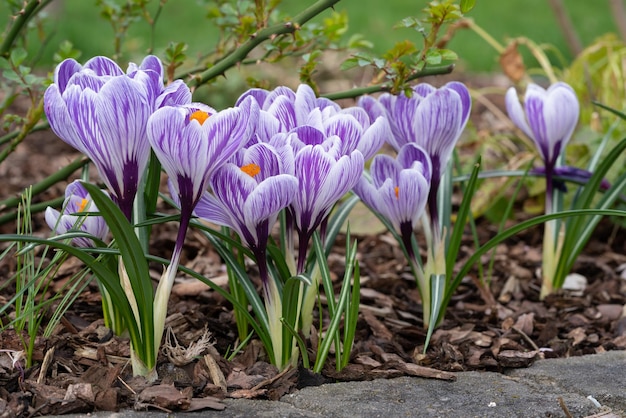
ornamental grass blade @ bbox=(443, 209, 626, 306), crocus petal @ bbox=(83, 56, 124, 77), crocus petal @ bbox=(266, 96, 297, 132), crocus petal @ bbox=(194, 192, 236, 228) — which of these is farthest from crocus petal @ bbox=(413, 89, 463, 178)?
crocus petal @ bbox=(83, 56, 124, 77)

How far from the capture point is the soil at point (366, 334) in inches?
53.1

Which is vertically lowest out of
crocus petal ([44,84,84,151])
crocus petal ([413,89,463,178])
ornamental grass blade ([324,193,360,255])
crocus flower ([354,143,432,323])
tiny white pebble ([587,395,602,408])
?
tiny white pebble ([587,395,602,408])

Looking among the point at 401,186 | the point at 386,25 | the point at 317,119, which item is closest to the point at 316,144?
the point at 317,119

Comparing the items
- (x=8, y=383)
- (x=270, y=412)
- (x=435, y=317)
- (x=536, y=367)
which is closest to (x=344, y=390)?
(x=270, y=412)

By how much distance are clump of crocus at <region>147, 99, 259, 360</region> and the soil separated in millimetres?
289

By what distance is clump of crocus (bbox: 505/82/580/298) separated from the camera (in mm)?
1956

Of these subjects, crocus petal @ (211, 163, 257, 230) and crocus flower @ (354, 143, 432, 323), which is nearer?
crocus petal @ (211, 163, 257, 230)

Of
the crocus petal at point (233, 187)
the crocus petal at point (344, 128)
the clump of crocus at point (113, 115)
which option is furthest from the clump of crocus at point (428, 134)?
the clump of crocus at point (113, 115)

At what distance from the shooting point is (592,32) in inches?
295

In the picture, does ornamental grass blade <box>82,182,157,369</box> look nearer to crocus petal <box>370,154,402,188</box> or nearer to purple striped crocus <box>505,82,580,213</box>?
crocus petal <box>370,154,402,188</box>

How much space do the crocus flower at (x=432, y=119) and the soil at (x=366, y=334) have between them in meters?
0.35

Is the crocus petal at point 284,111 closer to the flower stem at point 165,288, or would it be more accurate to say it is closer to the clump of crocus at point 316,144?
the clump of crocus at point 316,144

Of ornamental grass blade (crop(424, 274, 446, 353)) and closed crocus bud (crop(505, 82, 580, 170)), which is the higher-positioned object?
closed crocus bud (crop(505, 82, 580, 170))

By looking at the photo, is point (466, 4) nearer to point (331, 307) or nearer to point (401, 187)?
point (401, 187)
